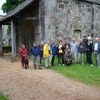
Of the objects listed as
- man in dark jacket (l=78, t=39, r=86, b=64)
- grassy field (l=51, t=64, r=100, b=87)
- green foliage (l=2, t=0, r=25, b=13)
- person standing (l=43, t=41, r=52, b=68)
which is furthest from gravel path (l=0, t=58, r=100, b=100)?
green foliage (l=2, t=0, r=25, b=13)

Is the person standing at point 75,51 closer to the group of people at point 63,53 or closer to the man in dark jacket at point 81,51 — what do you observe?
the group of people at point 63,53

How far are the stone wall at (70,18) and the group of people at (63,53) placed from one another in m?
3.90

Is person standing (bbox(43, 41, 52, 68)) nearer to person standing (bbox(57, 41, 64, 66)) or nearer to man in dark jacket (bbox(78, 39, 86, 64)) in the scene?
person standing (bbox(57, 41, 64, 66))

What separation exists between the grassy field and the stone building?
5.73 meters

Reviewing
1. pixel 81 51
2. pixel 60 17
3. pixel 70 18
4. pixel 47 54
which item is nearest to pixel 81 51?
pixel 81 51

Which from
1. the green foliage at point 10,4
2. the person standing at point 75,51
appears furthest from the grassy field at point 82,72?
the green foliage at point 10,4

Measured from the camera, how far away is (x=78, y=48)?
23.7m

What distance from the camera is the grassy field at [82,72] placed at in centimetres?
1775

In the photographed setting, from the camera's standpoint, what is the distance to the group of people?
895 inches

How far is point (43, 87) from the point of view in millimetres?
15953

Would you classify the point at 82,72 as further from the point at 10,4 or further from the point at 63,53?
the point at 10,4

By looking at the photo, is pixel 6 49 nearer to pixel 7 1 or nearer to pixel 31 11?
pixel 7 1

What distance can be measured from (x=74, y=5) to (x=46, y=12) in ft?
7.14

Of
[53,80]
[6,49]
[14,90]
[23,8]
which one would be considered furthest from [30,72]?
[6,49]
